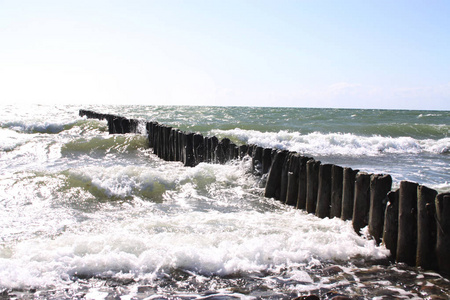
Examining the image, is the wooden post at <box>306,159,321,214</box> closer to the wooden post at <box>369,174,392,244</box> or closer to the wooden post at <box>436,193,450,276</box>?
the wooden post at <box>369,174,392,244</box>

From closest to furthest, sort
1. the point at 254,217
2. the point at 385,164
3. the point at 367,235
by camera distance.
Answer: the point at 367,235 < the point at 254,217 < the point at 385,164

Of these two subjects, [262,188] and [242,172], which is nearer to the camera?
[262,188]

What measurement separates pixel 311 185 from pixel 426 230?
2.16m

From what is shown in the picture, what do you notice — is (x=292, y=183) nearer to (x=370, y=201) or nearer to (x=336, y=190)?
(x=336, y=190)

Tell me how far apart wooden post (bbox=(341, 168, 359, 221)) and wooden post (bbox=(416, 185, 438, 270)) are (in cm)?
114

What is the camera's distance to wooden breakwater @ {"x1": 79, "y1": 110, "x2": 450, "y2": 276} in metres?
4.18

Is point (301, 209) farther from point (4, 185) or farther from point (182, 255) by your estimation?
point (4, 185)

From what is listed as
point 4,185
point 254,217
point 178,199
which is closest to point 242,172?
point 178,199

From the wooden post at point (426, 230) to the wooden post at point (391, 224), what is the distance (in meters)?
0.31

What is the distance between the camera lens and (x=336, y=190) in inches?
222

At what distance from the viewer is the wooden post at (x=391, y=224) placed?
4539mm

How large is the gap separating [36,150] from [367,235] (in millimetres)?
11664

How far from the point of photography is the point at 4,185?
7.53 metres

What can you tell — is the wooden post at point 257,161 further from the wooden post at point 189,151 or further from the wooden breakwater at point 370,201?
the wooden post at point 189,151
